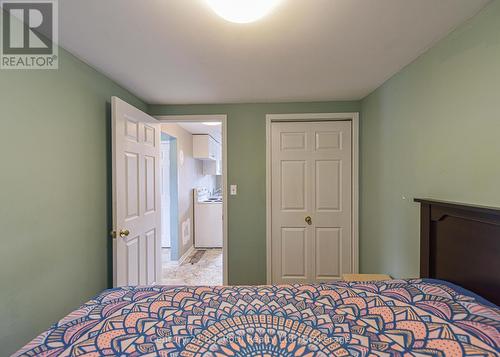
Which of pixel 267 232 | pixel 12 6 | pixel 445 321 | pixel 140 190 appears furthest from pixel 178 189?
pixel 445 321

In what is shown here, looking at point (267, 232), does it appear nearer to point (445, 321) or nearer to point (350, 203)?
point (350, 203)

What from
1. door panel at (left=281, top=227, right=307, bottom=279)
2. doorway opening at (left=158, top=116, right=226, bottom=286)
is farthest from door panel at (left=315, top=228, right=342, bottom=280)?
doorway opening at (left=158, top=116, right=226, bottom=286)

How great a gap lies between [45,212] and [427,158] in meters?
2.42

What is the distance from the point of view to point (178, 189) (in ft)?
12.3

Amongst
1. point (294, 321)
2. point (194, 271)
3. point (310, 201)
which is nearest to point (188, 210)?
point (194, 271)

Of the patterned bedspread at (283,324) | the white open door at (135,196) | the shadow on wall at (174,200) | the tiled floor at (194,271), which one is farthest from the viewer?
the shadow on wall at (174,200)

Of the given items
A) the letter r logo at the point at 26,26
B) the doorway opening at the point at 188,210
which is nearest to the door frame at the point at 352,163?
the doorway opening at the point at 188,210

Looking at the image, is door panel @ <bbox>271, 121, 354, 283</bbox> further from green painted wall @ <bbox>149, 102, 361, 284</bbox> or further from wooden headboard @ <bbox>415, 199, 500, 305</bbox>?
wooden headboard @ <bbox>415, 199, 500, 305</bbox>

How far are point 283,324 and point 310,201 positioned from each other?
74.9 inches

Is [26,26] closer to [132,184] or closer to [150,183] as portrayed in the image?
[132,184]

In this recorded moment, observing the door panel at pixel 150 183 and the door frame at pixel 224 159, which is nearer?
the door panel at pixel 150 183

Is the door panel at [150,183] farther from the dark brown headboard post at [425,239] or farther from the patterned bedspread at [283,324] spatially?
the dark brown headboard post at [425,239]

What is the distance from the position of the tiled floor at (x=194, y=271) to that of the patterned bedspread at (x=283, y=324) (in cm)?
199

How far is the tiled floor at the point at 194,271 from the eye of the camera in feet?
10.3
